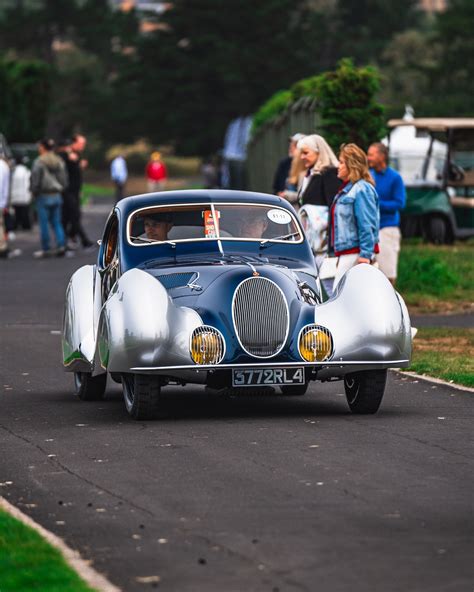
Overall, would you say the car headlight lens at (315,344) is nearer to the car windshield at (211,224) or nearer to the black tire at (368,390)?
the black tire at (368,390)

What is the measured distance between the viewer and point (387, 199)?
58.7ft

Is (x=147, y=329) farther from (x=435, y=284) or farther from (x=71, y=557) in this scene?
(x=435, y=284)

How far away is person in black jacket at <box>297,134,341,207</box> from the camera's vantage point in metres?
16.1

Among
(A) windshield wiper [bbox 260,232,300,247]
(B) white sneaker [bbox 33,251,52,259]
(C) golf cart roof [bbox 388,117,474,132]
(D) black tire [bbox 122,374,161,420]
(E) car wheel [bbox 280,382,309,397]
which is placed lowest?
(B) white sneaker [bbox 33,251,52,259]

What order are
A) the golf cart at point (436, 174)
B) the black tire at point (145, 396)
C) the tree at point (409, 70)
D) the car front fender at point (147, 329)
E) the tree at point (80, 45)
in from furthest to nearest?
the tree at point (80, 45) → the tree at point (409, 70) → the golf cart at point (436, 174) → the black tire at point (145, 396) → the car front fender at point (147, 329)

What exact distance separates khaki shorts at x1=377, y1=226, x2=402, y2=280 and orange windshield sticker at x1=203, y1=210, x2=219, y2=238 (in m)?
5.64

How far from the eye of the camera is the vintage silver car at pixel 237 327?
36.4ft

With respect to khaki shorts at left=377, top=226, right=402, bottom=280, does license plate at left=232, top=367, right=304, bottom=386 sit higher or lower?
lower

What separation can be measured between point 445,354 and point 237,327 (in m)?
5.08

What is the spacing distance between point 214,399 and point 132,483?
13.5ft

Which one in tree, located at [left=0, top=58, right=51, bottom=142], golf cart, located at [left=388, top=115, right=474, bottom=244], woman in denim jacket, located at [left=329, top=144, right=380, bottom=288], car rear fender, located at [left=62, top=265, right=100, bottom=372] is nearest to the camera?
car rear fender, located at [left=62, top=265, right=100, bottom=372]

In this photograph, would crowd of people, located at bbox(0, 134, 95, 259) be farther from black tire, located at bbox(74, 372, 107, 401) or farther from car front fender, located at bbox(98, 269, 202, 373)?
car front fender, located at bbox(98, 269, 202, 373)

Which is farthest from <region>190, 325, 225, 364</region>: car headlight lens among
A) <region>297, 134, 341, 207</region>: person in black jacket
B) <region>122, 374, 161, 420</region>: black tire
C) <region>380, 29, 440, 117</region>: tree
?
<region>380, 29, 440, 117</region>: tree

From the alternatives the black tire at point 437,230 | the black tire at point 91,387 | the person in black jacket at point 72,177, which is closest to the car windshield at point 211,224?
the black tire at point 91,387
